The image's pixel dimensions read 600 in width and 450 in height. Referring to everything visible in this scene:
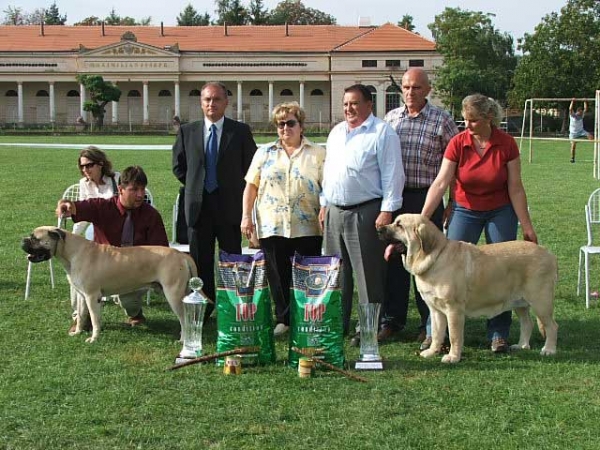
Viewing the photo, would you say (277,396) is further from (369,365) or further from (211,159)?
(211,159)

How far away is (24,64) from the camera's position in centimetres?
8350

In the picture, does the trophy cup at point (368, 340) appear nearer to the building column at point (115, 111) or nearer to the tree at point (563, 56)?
the tree at point (563, 56)

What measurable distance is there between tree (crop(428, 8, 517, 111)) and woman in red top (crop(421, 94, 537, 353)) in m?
60.7

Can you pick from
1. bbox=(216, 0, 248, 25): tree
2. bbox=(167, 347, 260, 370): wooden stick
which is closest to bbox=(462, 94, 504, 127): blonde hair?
bbox=(167, 347, 260, 370): wooden stick

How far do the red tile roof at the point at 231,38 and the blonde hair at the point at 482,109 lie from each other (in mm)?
79167

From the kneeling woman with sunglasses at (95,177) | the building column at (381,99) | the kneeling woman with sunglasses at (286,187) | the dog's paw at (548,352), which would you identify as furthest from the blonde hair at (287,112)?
the building column at (381,99)

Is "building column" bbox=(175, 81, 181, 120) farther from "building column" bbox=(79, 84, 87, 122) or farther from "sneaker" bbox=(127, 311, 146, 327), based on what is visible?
"sneaker" bbox=(127, 311, 146, 327)

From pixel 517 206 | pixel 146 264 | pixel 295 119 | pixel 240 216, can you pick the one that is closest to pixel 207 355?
pixel 146 264

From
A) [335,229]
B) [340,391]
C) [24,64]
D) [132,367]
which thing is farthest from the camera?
[24,64]

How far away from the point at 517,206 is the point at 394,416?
2121mm

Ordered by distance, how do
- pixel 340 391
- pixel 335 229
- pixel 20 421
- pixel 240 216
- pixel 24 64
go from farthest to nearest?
pixel 24 64, pixel 240 216, pixel 335 229, pixel 340 391, pixel 20 421

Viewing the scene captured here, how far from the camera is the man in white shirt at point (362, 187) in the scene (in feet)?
19.3

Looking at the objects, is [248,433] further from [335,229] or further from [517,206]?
[517,206]

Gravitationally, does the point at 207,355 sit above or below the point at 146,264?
below
